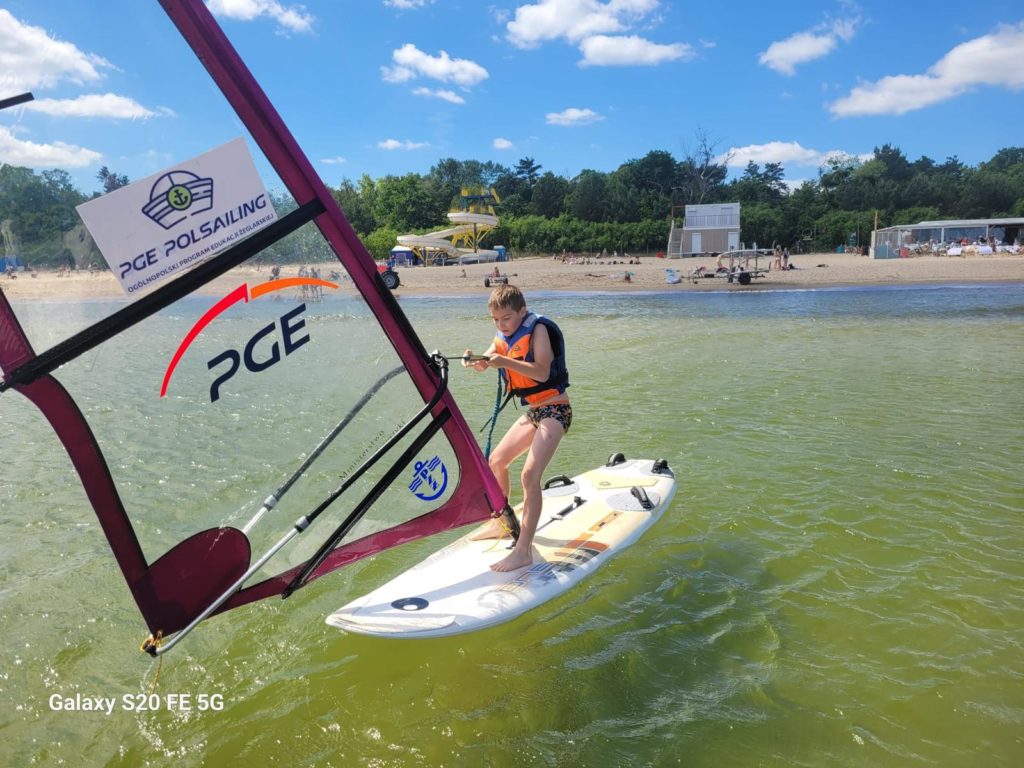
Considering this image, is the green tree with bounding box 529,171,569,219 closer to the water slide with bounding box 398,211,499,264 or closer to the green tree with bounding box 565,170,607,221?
the green tree with bounding box 565,170,607,221

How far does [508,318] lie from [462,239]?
6381 centimetres

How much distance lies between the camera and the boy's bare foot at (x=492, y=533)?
14.5 ft

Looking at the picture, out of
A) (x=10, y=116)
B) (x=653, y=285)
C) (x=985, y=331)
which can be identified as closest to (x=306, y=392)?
(x=10, y=116)

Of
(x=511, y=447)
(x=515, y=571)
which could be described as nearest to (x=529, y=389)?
(x=511, y=447)

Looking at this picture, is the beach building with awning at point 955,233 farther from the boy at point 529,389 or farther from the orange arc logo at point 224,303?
the orange arc logo at point 224,303

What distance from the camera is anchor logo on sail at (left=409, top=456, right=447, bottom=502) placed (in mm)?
3436

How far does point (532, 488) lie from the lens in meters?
3.96

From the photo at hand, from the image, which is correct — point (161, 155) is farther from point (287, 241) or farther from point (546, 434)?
point (546, 434)

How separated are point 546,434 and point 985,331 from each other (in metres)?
15.8

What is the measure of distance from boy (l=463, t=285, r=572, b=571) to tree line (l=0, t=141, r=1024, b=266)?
5406cm

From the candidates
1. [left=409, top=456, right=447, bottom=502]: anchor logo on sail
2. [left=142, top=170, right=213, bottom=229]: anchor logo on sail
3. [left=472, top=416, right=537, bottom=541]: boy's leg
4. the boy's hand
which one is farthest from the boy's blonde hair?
[left=142, top=170, right=213, bottom=229]: anchor logo on sail

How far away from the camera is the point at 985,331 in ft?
51.2

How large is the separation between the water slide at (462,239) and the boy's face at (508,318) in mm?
47527

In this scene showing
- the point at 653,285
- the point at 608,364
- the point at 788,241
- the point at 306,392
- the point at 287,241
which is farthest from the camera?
the point at 788,241
